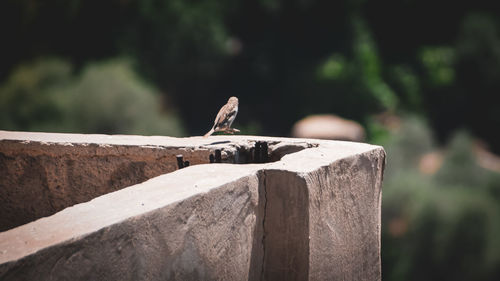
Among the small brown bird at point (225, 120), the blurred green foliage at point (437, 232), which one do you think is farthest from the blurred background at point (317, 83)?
the small brown bird at point (225, 120)

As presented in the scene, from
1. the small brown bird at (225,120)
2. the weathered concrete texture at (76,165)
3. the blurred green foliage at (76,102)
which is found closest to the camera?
the weathered concrete texture at (76,165)

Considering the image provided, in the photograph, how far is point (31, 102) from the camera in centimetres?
1783

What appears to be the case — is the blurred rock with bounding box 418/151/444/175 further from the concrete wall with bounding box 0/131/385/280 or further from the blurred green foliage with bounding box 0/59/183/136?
the concrete wall with bounding box 0/131/385/280

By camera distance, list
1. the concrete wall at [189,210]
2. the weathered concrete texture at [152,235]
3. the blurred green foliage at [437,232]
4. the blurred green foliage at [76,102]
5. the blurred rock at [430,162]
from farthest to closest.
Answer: the blurred rock at [430,162] < the blurred green foliage at [437,232] < the blurred green foliage at [76,102] < the concrete wall at [189,210] < the weathered concrete texture at [152,235]

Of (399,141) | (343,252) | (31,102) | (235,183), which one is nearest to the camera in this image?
(235,183)

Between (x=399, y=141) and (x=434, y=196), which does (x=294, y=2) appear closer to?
(x=399, y=141)

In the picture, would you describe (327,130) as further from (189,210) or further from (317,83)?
(189,210)

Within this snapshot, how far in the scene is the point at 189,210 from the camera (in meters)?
2.52

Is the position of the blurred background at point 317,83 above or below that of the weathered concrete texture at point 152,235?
above

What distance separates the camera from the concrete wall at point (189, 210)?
7.10 ft

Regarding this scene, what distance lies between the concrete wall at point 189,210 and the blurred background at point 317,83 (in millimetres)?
9979

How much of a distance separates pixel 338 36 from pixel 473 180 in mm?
8035

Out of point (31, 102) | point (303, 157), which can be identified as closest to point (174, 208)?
point (303, 157)

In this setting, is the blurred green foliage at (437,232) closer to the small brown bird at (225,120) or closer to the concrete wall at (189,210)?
the small brown bird at (225,120)
